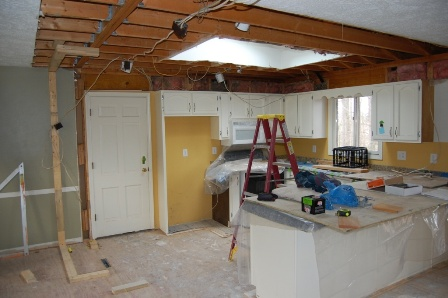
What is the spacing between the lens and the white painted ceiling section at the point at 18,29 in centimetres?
222

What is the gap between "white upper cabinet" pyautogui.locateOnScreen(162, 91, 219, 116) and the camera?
5.12m

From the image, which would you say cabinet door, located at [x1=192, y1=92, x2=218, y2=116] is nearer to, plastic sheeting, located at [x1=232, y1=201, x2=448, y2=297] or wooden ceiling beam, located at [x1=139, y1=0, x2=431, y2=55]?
plastic sheeting, located at [x1=232, y1=201, x2=448, y2=297]

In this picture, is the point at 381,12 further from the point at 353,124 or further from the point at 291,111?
the point at 291,111

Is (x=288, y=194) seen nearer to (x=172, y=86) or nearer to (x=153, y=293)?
(x=153, y=293)

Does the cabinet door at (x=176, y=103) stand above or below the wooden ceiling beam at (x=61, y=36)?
below

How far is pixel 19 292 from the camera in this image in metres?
3.55

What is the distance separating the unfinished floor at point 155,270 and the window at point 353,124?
195cm

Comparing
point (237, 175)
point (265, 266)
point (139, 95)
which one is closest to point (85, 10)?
point (265, 266)

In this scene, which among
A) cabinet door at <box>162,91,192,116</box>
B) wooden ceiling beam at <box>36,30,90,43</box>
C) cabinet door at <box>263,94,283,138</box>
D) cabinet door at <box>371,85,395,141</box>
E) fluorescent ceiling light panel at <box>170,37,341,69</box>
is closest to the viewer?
wooden ceiling beam at <box>36,30,90,43</box>

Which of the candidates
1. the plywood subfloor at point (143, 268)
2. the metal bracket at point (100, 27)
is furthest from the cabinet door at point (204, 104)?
the metal bracket at point (100, 27)

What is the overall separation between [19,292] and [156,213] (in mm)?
2260

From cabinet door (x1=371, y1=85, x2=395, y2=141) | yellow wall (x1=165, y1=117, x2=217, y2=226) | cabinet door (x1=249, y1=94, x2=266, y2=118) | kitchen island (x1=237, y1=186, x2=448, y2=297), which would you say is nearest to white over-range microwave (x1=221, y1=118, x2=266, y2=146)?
cabinet door (x1=249, y1=94, x2=266, y2=118)

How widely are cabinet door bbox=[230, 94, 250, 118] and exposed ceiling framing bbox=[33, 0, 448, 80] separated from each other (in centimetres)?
98

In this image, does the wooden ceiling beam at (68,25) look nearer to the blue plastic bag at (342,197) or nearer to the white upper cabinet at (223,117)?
the blue plastic bag at (342,197)
